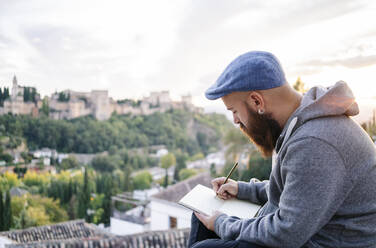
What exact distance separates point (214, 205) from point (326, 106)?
1.39ft

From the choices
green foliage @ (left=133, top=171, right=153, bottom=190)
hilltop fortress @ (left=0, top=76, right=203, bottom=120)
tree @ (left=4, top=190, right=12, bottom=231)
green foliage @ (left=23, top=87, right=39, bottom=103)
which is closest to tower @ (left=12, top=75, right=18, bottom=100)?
hilltop fortress @ (left=0, top=76, right=203, bottom=120)

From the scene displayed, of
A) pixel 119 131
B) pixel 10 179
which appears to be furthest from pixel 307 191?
pixel 119 131

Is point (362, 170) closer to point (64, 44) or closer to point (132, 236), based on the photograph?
point (132, 236)

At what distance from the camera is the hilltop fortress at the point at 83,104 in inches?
461

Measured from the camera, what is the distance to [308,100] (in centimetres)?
69

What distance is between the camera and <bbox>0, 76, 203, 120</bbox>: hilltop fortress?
11.7 meters

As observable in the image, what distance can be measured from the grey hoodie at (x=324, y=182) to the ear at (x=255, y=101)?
73mm

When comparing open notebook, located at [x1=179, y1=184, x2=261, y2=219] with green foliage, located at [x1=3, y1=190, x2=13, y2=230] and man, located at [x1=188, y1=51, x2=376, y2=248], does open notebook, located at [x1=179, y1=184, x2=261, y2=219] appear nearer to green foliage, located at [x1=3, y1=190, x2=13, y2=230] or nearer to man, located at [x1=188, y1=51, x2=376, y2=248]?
man, located at [x1=188, y1=51, x2=376, y2=248]

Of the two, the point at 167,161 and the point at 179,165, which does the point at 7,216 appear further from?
the point at 167,161

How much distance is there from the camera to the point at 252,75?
69cm

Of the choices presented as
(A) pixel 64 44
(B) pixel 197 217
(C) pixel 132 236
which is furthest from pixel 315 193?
(A) pixel 64 44

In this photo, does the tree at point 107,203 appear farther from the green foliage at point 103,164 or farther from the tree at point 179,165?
the tree at point 179,165

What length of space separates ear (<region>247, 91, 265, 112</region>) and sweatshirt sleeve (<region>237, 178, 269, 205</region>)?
305mm

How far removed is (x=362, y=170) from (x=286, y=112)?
7.7 inches
